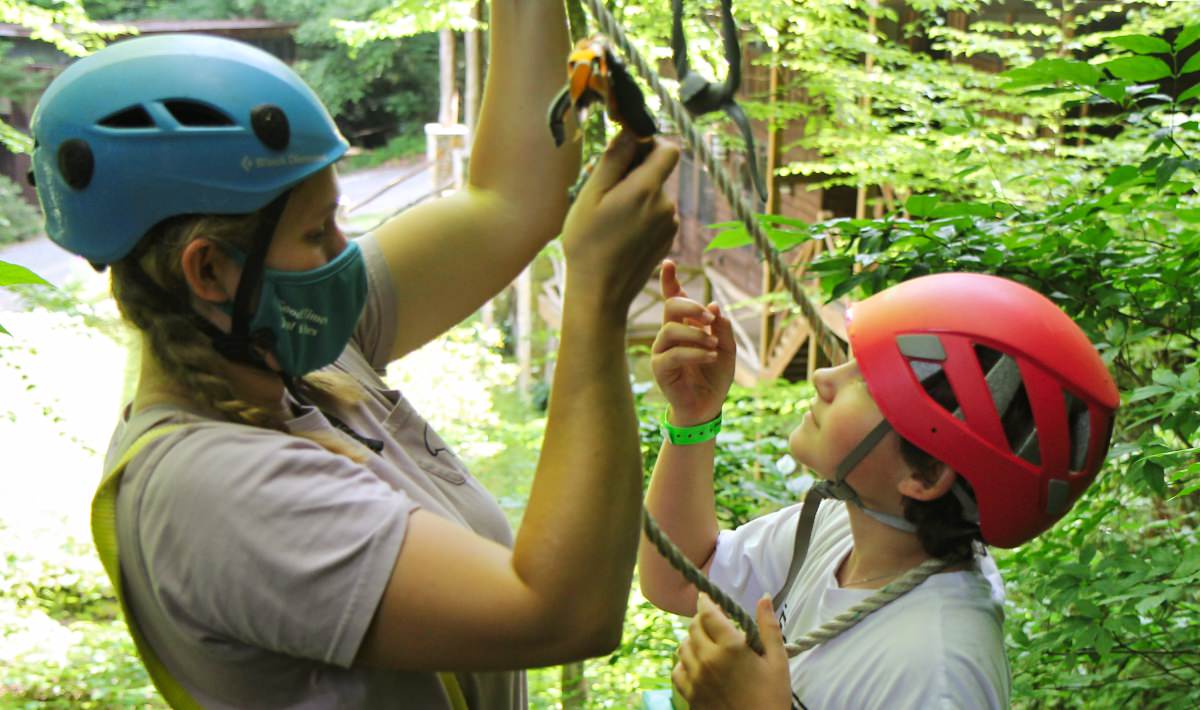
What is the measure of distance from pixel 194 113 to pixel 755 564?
4.22 ft

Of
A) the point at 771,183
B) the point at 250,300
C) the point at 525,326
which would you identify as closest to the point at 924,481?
the point at 250,300

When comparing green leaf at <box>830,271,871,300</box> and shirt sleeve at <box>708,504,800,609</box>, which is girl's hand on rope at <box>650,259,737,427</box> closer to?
shirt sleeve at <box>708,504,800,609</box>

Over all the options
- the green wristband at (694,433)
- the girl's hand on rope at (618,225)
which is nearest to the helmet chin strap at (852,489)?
the green wristband at (694,433)

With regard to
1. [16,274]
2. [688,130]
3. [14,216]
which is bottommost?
[14,216]

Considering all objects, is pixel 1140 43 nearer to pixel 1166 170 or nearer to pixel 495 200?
pixel 1166 170

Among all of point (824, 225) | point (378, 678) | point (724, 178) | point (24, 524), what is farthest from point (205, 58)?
point (24, 524)

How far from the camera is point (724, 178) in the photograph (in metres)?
1.36

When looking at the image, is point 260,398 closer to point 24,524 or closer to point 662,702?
point 662,702

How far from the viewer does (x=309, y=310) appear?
56.2 inches

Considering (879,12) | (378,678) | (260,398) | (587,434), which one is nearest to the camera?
(587,434)

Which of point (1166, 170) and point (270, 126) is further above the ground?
point (270, 126)

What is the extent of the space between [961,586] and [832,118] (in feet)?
25.3

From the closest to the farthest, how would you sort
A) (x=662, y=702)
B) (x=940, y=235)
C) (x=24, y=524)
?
(x=662, y=702)
(x=940, y=235)
(x=24, y=524)

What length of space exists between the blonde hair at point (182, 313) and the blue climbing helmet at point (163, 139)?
0.06ft
